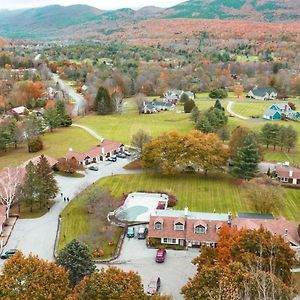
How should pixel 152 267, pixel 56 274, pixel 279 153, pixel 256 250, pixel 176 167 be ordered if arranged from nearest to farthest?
pixel 56 274 → pixel 256 250 → pixel 152 267 → pixel 176 167 → pixel 279 153

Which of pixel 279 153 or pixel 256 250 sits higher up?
pixel 256 250

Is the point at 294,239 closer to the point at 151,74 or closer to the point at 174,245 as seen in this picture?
the point at 174,245

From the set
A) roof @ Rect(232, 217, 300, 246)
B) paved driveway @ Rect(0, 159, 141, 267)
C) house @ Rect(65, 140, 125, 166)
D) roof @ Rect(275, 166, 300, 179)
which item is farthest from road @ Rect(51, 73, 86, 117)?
roof @ Rect(232, 217, 300, 246)

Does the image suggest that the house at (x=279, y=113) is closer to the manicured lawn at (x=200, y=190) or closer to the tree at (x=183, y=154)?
the tree at (x=183, y=154)

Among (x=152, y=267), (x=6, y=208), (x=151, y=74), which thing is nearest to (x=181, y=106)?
(x=151, y=74)

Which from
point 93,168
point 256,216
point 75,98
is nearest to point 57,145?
point 93,168

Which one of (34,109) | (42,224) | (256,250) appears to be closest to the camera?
(256,250)

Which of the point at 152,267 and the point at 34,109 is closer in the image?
the point at 152,267

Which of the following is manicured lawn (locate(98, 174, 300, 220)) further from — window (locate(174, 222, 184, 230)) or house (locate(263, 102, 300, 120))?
house (locate(263, 102, 300, 120))
